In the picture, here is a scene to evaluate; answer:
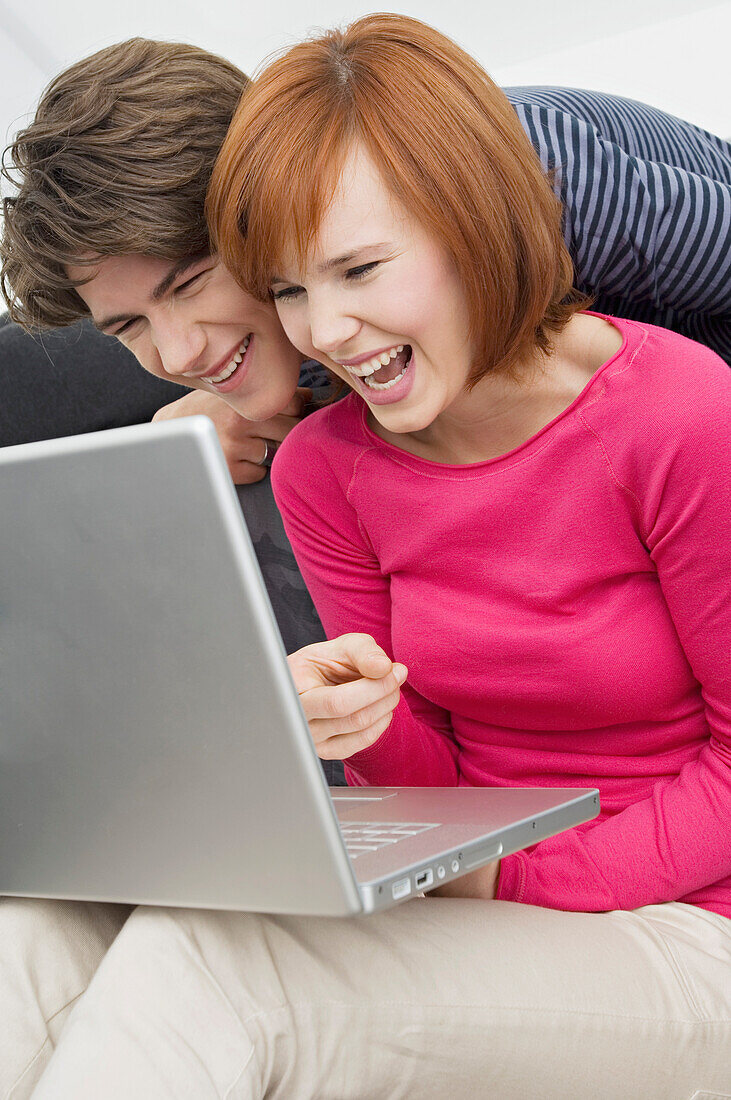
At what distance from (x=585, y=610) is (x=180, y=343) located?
0.49 m

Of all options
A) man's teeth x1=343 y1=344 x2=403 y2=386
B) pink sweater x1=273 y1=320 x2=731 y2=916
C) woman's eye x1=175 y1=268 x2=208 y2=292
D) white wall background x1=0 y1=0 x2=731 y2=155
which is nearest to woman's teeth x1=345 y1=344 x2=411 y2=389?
man's teeth x1=343 y1=344 x2=403 y2=386

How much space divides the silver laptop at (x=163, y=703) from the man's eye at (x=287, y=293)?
46 centimetres

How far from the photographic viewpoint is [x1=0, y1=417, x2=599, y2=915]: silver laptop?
1.84 feet

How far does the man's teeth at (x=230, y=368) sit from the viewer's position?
3.95ft

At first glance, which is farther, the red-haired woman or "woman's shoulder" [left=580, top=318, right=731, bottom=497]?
"woman's shoulder" [left=580, top=318, right=731, bottom=497]

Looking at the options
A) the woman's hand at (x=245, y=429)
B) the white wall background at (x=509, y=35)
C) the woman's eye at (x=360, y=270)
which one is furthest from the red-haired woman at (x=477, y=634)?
the white wall background at (x=509, y=35)

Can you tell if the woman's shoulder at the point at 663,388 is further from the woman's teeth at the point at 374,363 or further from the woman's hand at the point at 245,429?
the woman's hand at the point at 245,429

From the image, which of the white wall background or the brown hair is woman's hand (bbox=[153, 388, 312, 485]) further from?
the white wall background

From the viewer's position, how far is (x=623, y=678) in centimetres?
102

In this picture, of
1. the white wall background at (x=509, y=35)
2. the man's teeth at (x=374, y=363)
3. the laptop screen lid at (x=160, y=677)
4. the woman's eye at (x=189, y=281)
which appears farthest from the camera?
the white wall background at (x=509, y=35)

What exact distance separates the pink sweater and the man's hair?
0.29 m

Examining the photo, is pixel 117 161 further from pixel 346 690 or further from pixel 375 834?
pixel 375 834

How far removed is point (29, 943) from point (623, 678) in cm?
55

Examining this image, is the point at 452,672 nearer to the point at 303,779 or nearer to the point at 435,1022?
the point at 435,1022
